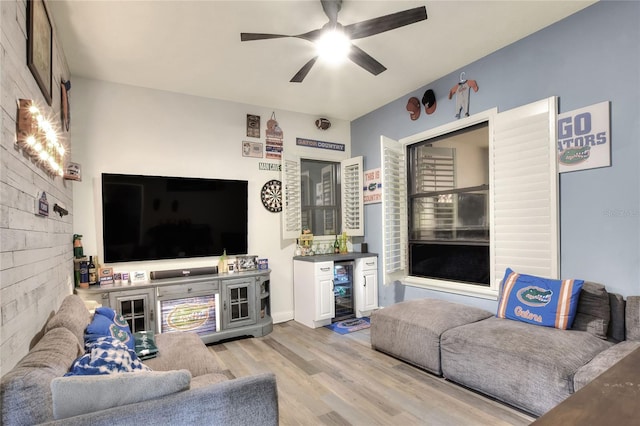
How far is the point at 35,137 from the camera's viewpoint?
1.71m

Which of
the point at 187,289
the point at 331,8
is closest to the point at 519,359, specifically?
the point at 331,8

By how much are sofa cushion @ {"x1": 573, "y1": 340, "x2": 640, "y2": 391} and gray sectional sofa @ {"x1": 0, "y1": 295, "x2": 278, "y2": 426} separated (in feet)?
5.81

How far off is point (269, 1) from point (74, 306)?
2.46m

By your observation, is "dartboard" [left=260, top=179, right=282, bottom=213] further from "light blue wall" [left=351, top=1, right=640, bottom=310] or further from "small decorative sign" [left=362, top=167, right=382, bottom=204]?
"light blue wall" [left=351, top=1, right=640, bottom=310]

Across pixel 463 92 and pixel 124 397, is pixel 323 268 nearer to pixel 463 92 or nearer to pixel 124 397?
pixel 463 92

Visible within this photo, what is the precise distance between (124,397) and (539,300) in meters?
2.80

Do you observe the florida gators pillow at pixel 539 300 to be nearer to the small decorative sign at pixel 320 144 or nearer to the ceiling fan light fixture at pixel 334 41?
the ceiling fan light fixture at pixel 334 41

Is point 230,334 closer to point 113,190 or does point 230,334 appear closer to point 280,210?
point 280,210

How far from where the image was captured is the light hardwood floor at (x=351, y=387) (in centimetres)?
221

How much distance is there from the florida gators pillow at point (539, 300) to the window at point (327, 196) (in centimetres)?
228

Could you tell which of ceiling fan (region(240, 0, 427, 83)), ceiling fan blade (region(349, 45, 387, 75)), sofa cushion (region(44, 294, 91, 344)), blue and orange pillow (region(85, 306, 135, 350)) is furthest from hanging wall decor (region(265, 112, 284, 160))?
sofa cushion (region(44, 294, 91, 344))

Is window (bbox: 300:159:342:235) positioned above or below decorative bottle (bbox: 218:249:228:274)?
above

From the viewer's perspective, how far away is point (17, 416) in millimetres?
1124

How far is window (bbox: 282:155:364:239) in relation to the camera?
4.63 m
